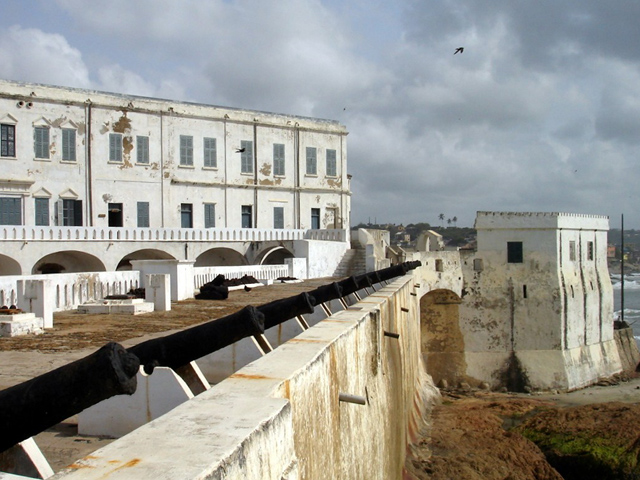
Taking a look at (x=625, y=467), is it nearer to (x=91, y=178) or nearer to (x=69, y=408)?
(x=69, y=408)

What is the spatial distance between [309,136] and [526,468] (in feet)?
72.3

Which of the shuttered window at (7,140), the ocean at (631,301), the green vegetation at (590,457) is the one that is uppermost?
the shuttered window at (7,140)

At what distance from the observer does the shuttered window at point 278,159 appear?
34000 mm

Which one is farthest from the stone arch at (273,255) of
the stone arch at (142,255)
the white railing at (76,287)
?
the white railing at (76,287)

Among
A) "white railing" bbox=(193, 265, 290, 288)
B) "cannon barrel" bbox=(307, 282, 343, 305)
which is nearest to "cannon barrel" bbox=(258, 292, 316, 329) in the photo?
"cannon barrel" bbox=(307, 282, 343, 305)

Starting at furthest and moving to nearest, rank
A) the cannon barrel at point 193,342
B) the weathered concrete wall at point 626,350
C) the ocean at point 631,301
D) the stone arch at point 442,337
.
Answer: the ocean at point 631,301, the weathered concrete wall at point 626,350, the stone arch at point 442,337, the cannon barrel at point 193,342

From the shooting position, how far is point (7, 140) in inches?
1033

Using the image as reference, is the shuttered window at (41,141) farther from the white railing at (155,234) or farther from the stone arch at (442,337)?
the stone arch at (442,337)

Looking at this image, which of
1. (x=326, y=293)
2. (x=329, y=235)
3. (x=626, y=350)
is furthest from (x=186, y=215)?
(x=326, y=293)

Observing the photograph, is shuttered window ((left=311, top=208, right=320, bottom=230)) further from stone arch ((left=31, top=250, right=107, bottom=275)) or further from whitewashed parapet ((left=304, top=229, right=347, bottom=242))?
stone arch ((left=31, top=250, right=107, bottom=275))

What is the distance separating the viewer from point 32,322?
9.23 metres

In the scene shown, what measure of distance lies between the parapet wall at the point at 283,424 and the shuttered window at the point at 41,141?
23759 mm

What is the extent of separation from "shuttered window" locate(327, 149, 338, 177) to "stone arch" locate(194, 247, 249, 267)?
821cm

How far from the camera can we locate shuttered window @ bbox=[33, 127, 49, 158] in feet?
88.4
